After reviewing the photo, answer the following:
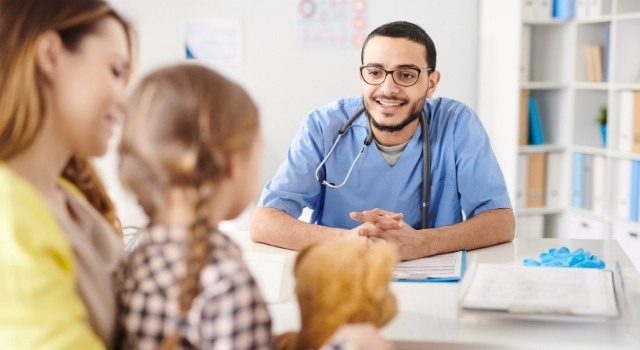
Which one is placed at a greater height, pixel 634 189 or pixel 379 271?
pixel 379 271

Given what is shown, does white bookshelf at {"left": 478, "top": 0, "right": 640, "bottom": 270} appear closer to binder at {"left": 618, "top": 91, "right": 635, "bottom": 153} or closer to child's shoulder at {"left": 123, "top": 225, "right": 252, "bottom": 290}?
binder at {"left": 618, "top": 91, "right": 635, "bottom": 153}

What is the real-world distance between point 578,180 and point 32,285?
3.36m

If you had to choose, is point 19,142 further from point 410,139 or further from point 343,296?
point 410,139

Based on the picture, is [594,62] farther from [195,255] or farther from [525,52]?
[195,255]

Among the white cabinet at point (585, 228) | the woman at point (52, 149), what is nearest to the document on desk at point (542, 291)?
the woman at point (52, 149)

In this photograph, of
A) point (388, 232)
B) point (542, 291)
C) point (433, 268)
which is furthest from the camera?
point (388, 232)

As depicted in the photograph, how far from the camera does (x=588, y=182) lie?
11.7 feet

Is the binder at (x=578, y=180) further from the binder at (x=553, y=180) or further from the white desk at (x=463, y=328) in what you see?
the white desk at (x=463, y=328)

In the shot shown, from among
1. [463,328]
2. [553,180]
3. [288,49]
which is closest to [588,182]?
[553,180]

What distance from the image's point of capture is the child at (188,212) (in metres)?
0.79

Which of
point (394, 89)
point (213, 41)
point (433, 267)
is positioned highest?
point (213, 41)

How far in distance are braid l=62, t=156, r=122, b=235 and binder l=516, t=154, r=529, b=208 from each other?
9.50 feet

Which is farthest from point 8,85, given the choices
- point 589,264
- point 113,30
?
point 589,264

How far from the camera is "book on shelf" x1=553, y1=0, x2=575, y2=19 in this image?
3.52m
